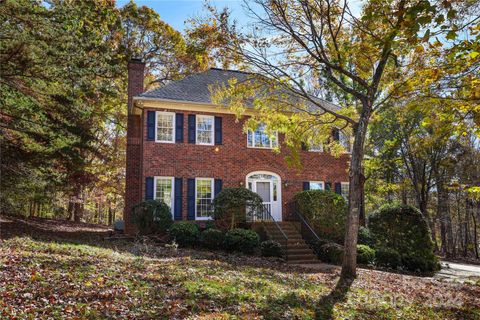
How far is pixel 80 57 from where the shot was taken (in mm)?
13070

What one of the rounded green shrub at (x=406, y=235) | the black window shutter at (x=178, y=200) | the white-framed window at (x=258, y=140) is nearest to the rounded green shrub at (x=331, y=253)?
the rounded green shrub at (x=406, y=235)

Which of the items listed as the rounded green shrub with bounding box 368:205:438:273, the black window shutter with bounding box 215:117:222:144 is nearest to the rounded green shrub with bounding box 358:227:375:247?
the rounded green shrub with bounding box 368:205:438:273

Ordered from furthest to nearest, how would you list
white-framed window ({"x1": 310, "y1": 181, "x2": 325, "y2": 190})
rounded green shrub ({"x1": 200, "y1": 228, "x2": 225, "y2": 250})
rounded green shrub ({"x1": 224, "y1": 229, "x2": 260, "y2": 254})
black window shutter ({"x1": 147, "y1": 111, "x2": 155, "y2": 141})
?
white-framed window ({"x1": 310, "y1": 181, "x2": 325, "y2": 190}) < black window shutter ({"x1": 147, "y1": 111, "x2": 155, "y2": 141}) < rounded green shrub ({"x1": 200, "y1": 228, "x2": 225, "y2": 250}) < rounded green shrub ({"x1": 224, "y1": 229, "x2": 260, "y2": 254})

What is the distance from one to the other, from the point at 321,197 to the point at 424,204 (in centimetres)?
802

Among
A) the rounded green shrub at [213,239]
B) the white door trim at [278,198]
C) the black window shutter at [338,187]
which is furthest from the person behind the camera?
the black window shutter at [338,187]

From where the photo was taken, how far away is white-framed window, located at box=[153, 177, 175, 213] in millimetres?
15086

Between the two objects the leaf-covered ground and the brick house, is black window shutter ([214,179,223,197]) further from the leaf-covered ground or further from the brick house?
the leaf-covered ground

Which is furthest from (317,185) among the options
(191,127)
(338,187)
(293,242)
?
(191,127)

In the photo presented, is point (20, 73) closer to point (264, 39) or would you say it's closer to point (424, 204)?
point (264, 39)

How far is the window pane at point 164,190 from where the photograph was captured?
15.1 m

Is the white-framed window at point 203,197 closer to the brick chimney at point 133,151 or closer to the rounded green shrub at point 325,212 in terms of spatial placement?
the brick chimney at point 133,151

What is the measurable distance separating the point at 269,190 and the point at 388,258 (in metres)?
5.90

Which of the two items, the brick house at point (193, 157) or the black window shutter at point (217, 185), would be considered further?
the black window shutter at point (217, 185)

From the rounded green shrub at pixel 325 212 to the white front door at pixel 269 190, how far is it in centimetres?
114
